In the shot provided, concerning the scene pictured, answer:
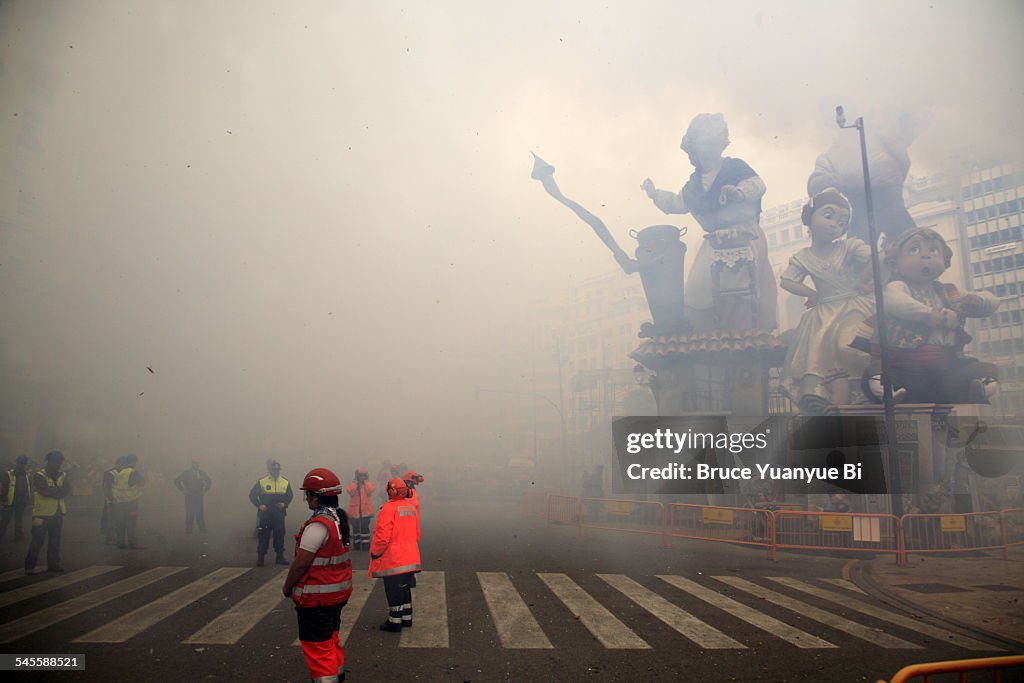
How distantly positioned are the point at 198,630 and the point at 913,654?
665 centimetres

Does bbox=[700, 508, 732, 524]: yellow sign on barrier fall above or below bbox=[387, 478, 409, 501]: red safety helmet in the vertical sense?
below

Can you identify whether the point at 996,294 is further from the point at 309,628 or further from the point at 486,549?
the point at 309,628

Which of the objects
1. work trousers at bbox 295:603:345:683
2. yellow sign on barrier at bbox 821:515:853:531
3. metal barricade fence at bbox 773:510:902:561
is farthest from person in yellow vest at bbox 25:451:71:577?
yellow sign on barrier at bbox 821:515:853:531

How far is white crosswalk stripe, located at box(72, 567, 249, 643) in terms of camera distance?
5.72 m

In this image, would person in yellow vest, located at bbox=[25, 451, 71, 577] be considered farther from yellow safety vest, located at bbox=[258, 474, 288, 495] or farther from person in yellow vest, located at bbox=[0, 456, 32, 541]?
person in yellow vest, located at bbox=[0, 456, 32, 541]

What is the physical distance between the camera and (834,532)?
12.3 metres

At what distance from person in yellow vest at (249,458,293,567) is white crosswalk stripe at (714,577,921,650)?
6.66 metres

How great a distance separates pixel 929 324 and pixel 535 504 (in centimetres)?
1305

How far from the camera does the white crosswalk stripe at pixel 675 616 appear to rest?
6.00 metres

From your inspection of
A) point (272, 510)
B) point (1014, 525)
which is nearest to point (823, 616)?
point (272, 510)

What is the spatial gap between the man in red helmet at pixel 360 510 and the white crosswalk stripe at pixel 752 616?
5.72 metres

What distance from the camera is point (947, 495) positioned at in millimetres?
16031

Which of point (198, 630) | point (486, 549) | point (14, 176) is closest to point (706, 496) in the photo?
point (486, 549)

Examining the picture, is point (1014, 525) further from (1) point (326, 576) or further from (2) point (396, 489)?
(1) point (326, 576)
